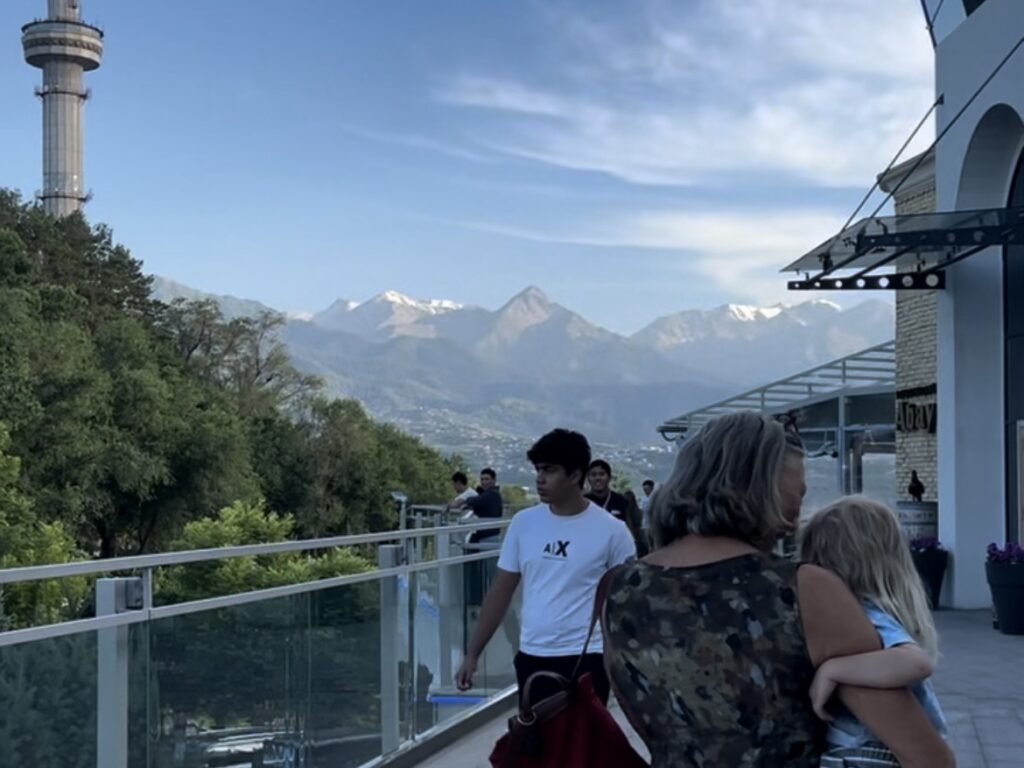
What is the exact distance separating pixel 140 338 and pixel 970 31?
1924 inches

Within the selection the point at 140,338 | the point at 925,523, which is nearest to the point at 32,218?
the point at 140,338

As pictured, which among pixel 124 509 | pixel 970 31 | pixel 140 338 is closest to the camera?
pixel 970 31

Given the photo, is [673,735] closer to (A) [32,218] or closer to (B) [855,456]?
(B) [855,456]

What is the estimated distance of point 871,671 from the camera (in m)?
2.25

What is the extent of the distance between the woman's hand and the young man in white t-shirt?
264cm

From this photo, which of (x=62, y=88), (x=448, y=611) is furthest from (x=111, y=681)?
(x=62, y=88)

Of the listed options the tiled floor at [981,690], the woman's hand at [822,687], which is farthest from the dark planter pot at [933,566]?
the woman's hand at [822,687]

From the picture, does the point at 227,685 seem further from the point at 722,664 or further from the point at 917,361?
the point at 917,361

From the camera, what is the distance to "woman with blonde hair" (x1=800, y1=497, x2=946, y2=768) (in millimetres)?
2250

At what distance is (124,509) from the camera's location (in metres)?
54.7

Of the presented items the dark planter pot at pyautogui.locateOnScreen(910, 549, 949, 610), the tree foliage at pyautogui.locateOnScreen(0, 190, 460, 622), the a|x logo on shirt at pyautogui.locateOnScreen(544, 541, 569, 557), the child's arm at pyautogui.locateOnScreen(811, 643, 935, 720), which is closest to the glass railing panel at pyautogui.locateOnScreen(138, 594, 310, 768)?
the a|x logo on shirt at pyautogui.locateOnScreen(544, 541, 569, 557)

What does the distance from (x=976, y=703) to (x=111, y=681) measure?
6976 mm

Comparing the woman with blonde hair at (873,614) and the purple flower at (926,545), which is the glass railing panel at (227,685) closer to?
the woman with blonde hair at (873,614)

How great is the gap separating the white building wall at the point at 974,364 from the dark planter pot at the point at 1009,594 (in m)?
2.07
